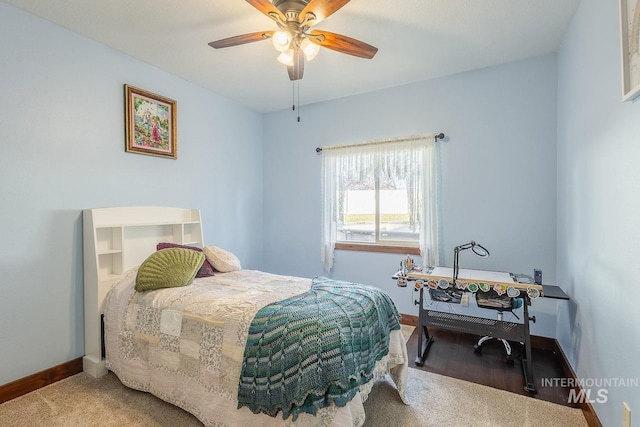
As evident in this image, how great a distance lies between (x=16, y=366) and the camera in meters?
2.06

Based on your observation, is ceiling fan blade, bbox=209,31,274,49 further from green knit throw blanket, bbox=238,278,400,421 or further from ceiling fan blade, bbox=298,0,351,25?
green knit throw blanket, bbox=238,278,400,421

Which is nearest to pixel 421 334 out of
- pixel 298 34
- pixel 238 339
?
pixel 238 339

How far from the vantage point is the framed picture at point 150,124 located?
2691mm

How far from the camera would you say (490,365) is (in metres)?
2.46

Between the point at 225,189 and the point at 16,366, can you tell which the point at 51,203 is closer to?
the point at 16,366

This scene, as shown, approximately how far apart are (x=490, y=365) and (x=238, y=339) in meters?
2.08

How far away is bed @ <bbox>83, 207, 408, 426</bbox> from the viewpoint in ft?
4.69

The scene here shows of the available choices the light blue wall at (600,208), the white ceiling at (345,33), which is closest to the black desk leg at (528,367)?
the light blue wall at (600,208)

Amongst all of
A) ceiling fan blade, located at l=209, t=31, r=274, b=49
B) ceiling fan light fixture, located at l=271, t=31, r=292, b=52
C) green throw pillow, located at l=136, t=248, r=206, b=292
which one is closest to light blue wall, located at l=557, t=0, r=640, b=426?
ceiling fan light fixture, located at l=271, t=31, r=292, b=52

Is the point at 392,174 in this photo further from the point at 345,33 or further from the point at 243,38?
the point at 243,38

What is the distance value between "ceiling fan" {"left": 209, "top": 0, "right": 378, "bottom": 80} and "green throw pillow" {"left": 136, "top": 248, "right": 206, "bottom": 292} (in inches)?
61.1

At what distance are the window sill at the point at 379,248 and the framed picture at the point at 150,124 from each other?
2.12 meters

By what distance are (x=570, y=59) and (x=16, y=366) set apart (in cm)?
453

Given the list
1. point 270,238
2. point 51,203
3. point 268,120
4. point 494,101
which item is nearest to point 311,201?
point 270,238
